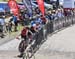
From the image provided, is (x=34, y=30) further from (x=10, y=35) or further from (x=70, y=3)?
(x=70, y=3)

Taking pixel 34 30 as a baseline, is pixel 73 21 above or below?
below

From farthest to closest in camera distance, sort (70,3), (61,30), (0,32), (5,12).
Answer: (70,3) < (5,12) < (61,30) < (0,32)

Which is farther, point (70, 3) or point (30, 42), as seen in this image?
point (70, 3)

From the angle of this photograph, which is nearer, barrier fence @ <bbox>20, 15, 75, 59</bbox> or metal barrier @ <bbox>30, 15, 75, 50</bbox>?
barrier fence @ <bbox>20, 15, 75, 59</bbox>

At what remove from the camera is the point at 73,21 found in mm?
40281

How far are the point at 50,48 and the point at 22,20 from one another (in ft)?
41.3

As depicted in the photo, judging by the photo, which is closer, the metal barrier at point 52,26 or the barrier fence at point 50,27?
the barrier fence at point 50,27

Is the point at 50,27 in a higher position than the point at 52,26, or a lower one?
higher

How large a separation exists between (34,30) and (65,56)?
3.11 m

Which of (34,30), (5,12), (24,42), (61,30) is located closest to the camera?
(24,42)

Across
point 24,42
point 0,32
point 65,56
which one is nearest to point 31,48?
point 24,42

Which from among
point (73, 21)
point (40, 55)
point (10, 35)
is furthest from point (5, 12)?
point (40, 55)

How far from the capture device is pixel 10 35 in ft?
90.5

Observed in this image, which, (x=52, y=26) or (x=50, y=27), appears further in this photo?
(x=52, y=26)
